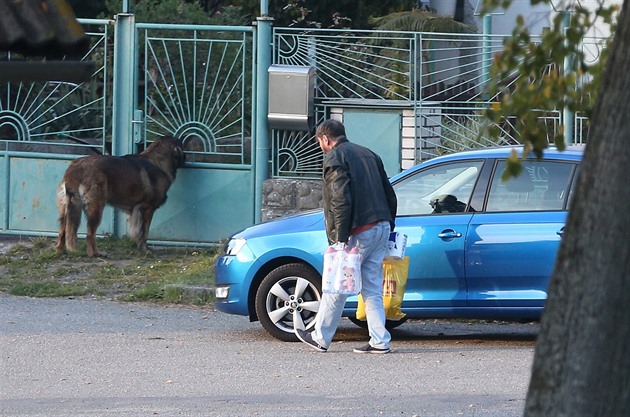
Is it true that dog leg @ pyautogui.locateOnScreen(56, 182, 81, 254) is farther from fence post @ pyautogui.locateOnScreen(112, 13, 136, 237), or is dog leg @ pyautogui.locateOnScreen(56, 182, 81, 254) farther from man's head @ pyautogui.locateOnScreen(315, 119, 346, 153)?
man's head @ pyautogui.locateOnScreen(315, 119, 346, 153)

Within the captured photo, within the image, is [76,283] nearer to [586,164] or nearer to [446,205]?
[446,205]

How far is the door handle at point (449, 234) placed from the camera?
348 inches

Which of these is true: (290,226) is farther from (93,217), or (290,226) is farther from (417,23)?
(417,23)

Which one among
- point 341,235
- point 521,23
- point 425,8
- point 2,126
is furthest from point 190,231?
point 521,23

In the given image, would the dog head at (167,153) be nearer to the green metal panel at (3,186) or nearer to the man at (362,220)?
the green metal panel at (3,186)

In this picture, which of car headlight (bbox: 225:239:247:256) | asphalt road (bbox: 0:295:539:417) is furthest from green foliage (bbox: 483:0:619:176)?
car headlight (bbox: 225:239:247:256)

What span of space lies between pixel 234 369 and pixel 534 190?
2.70 meters

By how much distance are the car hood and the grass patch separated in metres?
2.01

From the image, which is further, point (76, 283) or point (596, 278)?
point (76, 283)

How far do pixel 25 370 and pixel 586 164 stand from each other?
562 centimetres

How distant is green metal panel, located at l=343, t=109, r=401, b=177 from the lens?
42.9 feet

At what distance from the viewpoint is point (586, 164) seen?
341cm

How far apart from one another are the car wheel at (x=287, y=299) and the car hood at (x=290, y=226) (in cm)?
30

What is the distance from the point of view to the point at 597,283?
11.0 ft
